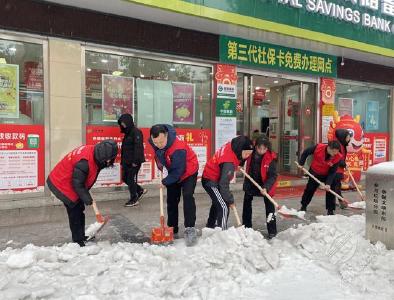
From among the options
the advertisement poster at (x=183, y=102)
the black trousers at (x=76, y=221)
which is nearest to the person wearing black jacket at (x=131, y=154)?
the advertisement poster at (x=183, y=102)

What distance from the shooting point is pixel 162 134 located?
4422mm

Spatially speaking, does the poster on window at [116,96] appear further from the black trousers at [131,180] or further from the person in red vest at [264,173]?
the person in red vest at [264,173]

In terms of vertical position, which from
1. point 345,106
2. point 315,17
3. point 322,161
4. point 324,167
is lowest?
point 324,167

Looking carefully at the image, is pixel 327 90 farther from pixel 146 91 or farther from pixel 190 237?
pixel 190 237

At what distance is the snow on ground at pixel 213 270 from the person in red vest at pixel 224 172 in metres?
0.42

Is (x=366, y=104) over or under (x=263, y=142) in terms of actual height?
over

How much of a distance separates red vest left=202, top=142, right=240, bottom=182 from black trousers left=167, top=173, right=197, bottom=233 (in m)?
0.22

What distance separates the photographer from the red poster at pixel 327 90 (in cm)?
1000

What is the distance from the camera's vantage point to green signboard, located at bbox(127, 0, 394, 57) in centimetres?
679

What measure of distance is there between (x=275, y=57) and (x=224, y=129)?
2.23 metres

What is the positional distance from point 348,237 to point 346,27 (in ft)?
19.1

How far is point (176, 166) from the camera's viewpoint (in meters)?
4.56

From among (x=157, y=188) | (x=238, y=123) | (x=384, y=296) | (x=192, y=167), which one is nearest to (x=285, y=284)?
(x=384, y=296)

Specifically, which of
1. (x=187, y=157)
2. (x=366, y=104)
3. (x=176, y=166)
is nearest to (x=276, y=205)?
(x=187, y=157)
